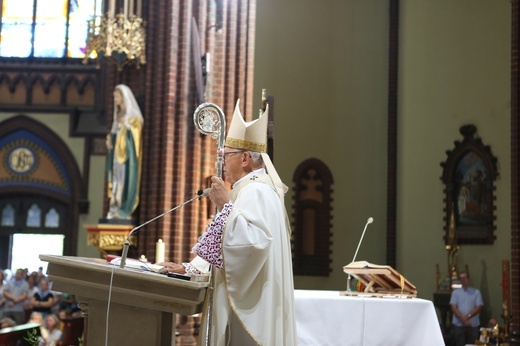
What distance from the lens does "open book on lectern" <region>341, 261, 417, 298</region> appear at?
23.9 ft

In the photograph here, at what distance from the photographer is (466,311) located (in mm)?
13906

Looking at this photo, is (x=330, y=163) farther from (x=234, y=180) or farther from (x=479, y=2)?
(x=234, y=180)

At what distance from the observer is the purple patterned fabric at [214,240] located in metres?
4.58

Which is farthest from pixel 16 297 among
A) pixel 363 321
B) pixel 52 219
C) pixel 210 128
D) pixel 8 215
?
pixel 210 128

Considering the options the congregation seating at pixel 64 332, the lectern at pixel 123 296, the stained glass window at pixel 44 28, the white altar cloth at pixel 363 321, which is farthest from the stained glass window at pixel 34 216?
the lectern at pixel 123 296

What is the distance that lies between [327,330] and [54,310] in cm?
946

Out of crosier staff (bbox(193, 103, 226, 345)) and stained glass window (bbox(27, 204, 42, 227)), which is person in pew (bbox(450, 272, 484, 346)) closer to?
stained glass window (bbox(27, 204, 42, 227))

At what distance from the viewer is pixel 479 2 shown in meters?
15.6

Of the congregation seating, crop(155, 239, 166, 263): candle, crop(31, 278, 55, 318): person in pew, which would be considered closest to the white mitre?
the congregation seating

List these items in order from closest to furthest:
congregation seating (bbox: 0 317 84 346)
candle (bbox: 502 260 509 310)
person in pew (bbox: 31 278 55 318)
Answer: congregation seating (bbox: 0 317 84 346), candle (bbox: 502 260 509 310), person in pew (bbox: 31 278 55 318)

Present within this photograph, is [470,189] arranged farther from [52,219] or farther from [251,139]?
[251,139]

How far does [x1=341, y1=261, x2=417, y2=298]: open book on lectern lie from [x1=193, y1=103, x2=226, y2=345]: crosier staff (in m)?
2.81

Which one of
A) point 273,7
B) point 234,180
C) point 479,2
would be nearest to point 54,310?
point 273,7

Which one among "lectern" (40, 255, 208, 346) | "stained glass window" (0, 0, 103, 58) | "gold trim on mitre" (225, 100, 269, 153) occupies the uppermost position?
"stained glass window" (0, 0, 103, 58)
